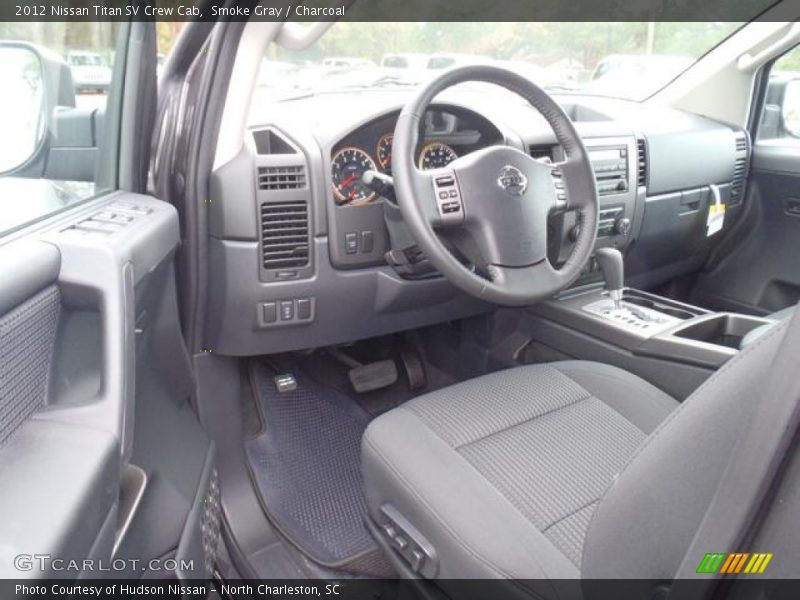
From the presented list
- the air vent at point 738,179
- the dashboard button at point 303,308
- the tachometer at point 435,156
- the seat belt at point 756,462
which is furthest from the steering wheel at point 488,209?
the air vent at point 738,179

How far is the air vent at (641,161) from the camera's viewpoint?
2240 millimetres

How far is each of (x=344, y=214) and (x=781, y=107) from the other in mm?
2155

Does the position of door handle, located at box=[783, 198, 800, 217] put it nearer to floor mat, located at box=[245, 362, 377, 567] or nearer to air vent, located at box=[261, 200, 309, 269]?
floor mat, located at box=[245, 362, 377, 567]

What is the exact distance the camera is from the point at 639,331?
1.77m

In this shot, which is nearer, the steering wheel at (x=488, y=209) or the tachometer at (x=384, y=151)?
the steering wheel at (x=488, y=209)

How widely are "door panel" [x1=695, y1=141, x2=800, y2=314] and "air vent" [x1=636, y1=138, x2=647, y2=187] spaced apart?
2.53 feet

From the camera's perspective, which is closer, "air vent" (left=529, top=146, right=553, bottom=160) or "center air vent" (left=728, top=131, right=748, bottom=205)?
"air vent" (left=529, top=146, right=553, bottom=160)

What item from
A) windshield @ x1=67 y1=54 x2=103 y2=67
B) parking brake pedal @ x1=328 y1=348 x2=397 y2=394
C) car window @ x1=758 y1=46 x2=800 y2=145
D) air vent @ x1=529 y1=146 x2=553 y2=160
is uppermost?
car window @ x1=758 y1=46 x2=800 y2=145

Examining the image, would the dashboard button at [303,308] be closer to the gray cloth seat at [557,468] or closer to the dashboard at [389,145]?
the dashboard at [389,145]

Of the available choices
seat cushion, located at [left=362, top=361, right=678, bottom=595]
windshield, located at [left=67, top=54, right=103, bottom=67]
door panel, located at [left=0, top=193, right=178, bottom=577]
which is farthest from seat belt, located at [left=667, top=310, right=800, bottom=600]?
windshield, located at [left=67, top=54, right=103, bottom=67]

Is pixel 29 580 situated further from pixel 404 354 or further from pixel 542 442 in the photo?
pixel 404 354

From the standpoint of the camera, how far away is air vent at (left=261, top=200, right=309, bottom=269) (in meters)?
1.59

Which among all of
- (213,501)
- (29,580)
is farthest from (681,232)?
(29,580)

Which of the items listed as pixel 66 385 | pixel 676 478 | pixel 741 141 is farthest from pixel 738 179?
pixel 66 385
